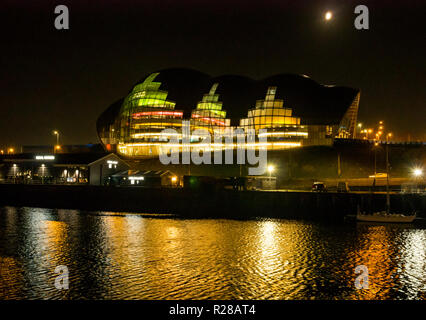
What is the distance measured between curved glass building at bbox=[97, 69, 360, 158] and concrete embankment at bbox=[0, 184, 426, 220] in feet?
118

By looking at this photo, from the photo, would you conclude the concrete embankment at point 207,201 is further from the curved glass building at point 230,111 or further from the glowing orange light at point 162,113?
the glowing orange light at point 162,113

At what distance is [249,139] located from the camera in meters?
90.0

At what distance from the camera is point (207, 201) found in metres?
54.9

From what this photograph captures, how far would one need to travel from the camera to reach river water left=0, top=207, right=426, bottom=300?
69.4 ft

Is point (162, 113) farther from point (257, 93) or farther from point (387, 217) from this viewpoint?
point (387, 217)

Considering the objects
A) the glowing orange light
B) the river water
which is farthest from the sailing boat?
the glowing orange light

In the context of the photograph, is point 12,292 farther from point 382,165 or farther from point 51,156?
point 382,165

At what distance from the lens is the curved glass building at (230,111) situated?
86562 millimetres

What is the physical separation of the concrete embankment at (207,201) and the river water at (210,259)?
414cm

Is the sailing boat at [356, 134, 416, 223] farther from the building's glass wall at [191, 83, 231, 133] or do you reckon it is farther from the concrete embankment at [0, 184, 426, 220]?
the building's glass wall at [191, 83, 231, 133]

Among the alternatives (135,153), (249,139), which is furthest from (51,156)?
(249,139)

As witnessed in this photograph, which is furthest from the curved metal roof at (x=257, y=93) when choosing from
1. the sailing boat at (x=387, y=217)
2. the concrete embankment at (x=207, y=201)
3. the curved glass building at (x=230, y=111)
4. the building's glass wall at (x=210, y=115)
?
the sailing boat at (x=387, y=217)

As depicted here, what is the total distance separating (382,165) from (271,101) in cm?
2666

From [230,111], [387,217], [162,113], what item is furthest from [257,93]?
[387,217]
